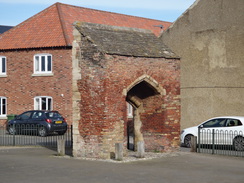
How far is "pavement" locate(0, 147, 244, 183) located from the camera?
13.2 m

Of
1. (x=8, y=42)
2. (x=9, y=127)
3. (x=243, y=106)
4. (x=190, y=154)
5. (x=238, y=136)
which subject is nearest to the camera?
(x=190, y=154)

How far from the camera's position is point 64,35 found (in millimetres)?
34750

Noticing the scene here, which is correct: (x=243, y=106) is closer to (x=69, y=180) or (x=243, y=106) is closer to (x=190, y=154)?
(x=190, y=154)

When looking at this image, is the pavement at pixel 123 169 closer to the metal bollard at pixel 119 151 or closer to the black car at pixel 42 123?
the metal bollard at pixel 119 151

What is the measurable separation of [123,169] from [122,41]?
5.56 meters

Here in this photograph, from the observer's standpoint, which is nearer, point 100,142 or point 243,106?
point 100,142

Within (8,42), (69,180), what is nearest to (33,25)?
(8,42)

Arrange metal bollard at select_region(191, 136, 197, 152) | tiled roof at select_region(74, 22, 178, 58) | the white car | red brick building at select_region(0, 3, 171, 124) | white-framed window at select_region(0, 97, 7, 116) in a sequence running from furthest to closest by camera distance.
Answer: white-framed window at select_region(0, 97, 7, 116)
red brick building at select_region(0, 3, 171, 124)
the white car
metal bollard at select_region(191, 136, 197, 152)
tiled roof at select_region(74, 22, 178, 58)

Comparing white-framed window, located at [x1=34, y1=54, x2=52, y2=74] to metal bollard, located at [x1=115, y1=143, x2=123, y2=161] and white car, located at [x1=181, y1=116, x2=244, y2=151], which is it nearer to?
white car, located at [x1=181, y1=116, x2=244, y2=151]

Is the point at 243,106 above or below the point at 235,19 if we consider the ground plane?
below

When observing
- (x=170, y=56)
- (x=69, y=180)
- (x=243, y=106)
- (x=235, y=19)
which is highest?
(x=235, y=19)

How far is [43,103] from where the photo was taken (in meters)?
35.4

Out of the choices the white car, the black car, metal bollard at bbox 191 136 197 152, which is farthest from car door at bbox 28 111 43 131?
metal bollard at bbox 191 136 197 152

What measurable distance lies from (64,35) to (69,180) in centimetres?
2273
